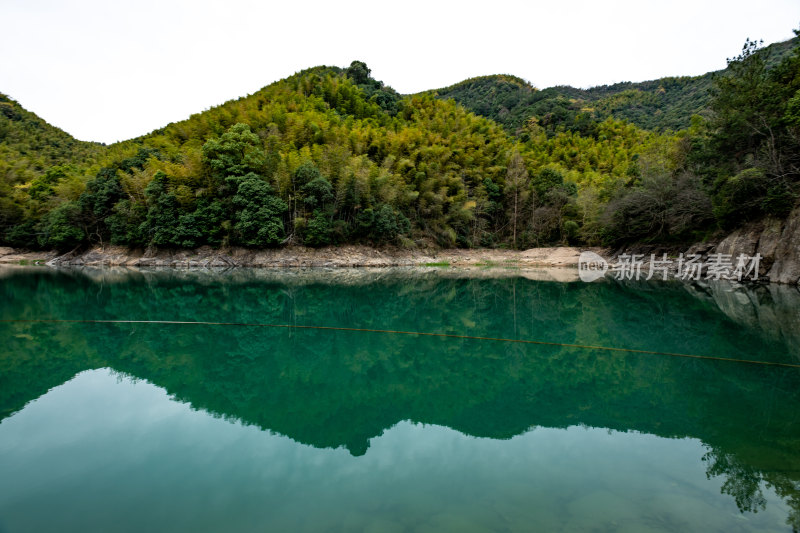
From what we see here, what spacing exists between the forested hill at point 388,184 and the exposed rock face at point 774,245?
0.69m

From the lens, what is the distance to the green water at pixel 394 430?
8.06 feet

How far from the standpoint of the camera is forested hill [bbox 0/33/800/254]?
17.9 meters

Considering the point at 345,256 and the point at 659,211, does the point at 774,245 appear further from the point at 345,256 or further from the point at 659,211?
the point at 345,256

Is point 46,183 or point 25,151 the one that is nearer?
point 46,183

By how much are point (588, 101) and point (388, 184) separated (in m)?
79.7

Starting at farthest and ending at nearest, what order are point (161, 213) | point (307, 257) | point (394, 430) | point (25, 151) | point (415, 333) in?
point (25, 151) < point (307, 257) < point (161, 213) < point (415, 333) < point (394, 430)

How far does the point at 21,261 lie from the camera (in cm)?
3241

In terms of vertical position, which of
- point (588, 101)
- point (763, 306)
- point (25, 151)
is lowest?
point (763, 306)

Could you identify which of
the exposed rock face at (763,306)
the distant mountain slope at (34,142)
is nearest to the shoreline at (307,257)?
the exposed rock face at (763,306)

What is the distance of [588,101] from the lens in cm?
8962

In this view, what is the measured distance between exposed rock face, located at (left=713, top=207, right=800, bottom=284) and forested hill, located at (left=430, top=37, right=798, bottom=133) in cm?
4158

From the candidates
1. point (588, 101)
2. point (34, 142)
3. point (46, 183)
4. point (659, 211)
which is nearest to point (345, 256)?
point (659, 211)

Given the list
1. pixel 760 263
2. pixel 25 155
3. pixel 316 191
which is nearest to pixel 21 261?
pixel 25 155

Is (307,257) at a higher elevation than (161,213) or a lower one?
lower
